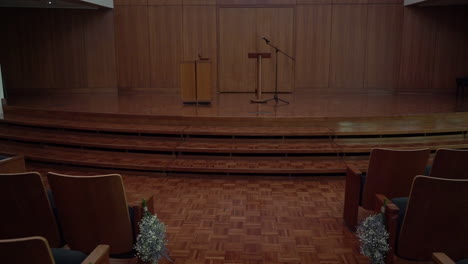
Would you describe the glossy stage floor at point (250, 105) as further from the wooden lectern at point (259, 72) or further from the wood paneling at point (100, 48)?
the wood paneling at point (100, 48)

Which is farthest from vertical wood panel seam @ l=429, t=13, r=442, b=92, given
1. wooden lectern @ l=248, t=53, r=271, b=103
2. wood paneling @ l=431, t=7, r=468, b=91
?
wooden lectern @ l=248, t=53, r=271, b=103

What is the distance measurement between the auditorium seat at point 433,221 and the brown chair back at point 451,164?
769mm

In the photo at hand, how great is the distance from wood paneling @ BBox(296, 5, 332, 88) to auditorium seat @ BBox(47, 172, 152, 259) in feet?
22.5

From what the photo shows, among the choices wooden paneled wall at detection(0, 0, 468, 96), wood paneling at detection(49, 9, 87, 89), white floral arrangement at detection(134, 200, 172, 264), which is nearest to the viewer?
white floral arrangement at detection(134, 200, 172, 264)

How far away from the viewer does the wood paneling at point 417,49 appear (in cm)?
811

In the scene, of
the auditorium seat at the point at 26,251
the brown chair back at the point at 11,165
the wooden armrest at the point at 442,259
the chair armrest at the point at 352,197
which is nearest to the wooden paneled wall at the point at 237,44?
the brown chair back at the point at 11,165

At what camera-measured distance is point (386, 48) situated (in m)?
8.28

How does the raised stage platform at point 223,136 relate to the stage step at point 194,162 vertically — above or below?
above

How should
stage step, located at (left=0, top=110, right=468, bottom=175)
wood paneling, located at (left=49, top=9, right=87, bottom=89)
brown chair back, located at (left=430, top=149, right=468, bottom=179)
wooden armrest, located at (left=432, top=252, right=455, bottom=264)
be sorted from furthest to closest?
wood paneling, located at (left=49, top=9, right=87, bottom=89) → stage step, located at (left=0, top=110, right=468, bottom=175) → brown chair back, located at (left=430, top=149, right=468, bottom=179) → wooden armrest, located at (left=432, top=252, right=455, bottom=264)

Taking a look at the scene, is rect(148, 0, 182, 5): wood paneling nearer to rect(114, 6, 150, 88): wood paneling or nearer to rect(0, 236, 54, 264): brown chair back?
rect(114, 6, 150, 88): wood paneling

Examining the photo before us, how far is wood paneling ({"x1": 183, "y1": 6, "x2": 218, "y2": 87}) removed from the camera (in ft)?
27.2

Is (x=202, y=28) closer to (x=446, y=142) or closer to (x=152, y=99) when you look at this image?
(x=152, y=99)

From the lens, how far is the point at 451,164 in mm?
2617

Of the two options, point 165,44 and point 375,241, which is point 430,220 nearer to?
point 375,241
